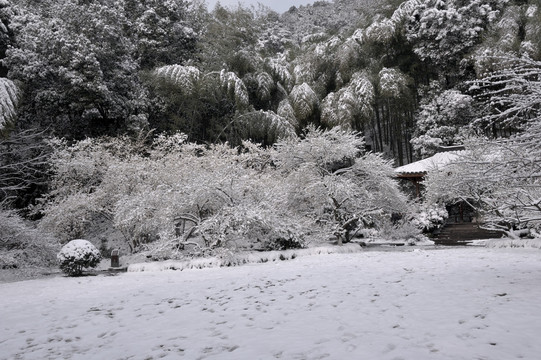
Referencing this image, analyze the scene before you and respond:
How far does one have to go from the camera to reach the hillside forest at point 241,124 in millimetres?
9938

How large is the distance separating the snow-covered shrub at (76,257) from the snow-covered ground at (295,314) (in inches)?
45.4

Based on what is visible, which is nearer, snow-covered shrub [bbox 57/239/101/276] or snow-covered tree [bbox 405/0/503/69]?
snow-covered shrub [bbox 57/239/101/276]

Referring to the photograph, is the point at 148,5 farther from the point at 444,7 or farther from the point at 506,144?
the point at 506,144

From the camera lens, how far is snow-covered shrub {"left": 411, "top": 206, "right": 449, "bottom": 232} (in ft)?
48.9

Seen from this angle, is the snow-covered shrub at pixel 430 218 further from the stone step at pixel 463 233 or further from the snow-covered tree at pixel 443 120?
the snow-covered tree at pixel 443 120

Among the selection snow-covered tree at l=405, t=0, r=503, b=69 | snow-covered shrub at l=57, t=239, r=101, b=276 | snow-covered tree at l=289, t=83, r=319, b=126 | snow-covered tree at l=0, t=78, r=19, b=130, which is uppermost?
snow-covered tree at l=405, t=0, r=503, b=69

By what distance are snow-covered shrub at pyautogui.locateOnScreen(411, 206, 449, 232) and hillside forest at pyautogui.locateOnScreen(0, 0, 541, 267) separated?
7 cm

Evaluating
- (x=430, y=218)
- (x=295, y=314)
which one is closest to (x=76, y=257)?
(x=295, y=314)

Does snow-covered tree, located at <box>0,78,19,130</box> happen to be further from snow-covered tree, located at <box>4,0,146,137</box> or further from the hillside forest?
snow-covered tree, located at <box>4,0,146,137</box>

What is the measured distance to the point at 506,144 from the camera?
477cm

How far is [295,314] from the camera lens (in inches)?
184

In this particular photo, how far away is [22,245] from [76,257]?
6.66 ft

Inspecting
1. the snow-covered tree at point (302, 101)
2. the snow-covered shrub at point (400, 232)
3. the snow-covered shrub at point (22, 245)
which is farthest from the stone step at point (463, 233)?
the snow-covered shrub at point (22, 245)

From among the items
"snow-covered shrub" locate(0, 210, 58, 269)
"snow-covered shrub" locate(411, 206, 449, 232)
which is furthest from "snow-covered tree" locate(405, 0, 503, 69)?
"snow-covered shrub" locate(0, 210, 58, 269)
